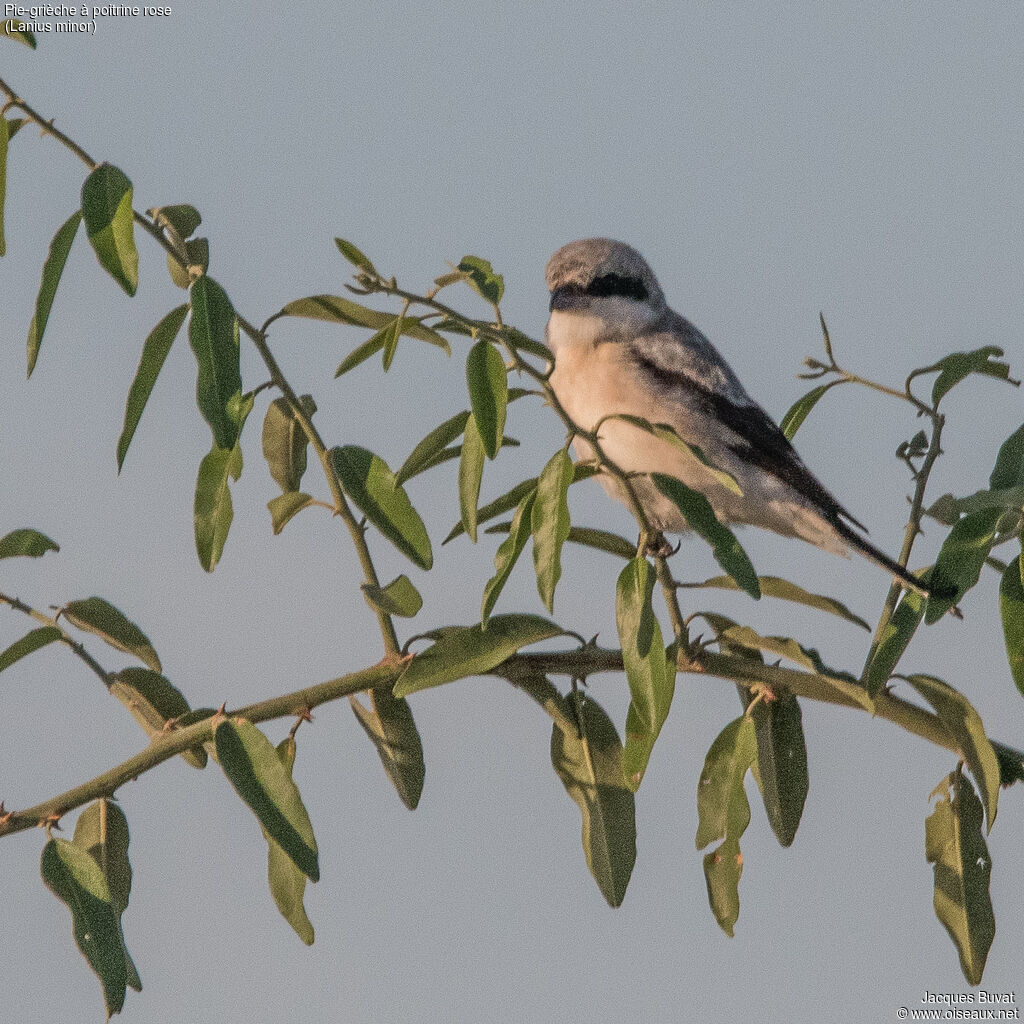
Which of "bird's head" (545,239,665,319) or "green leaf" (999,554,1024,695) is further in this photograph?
"bird's head" (545,239,665,319)

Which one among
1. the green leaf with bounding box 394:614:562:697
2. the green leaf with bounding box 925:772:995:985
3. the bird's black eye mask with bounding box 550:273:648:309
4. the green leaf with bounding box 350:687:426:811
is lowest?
the green leaf with bounding box 925:772:995:985

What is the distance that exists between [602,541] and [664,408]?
178 cm

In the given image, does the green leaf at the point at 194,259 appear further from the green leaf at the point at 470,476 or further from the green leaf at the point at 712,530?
the green leaf at the point at 712,530

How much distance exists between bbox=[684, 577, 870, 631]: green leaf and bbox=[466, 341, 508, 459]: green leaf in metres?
0.59

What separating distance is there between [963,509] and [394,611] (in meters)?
0.94

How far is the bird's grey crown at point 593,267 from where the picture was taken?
456cm

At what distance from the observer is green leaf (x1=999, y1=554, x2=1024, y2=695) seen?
2.27 metres

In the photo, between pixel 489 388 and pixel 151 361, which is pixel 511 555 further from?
pixel 151 361

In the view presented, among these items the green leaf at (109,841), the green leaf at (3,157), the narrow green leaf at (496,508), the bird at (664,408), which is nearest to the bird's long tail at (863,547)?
the bird at (664,408)

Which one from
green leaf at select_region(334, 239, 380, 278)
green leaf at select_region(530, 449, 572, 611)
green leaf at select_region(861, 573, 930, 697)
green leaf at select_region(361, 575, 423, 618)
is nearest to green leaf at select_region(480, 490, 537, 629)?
green leaf at select_region(530, 449, 572, 611)

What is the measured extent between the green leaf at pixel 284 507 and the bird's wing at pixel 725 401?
1.95 m

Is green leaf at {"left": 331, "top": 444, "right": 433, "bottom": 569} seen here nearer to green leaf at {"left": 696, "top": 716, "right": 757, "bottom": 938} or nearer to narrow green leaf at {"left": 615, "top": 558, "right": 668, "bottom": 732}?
narrow green leaf at {"left": 615, "top": 558, "right": 668, "bottom": 732}

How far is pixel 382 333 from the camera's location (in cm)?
218

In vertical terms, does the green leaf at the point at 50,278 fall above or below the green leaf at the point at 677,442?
above
